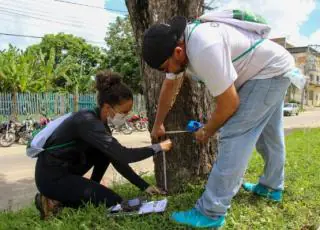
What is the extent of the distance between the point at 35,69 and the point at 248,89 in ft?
63.6

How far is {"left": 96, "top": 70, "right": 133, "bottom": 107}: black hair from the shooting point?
2.83m

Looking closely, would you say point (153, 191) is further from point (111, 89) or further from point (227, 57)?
point (227, 57)

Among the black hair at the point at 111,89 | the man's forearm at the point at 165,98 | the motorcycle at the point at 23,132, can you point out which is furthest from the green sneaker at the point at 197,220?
the motorcycle at the point at 23,132

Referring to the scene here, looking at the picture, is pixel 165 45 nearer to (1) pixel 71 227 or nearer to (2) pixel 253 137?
(2) pixel 253 137

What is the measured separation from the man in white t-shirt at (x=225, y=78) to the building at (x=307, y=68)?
46.8 meters

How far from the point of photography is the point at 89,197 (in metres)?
2.89

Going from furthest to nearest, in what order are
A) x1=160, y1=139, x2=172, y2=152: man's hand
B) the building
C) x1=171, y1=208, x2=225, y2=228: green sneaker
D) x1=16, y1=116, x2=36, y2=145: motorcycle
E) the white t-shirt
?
the building < x1=16, y1=116, x2=36, y2=145: motorcycle < x1=160, y1=139, x2=172, y2=152: man's hand < x1=171, y1=208, x2=225, y2=228: green sneaker < the white t-shirt

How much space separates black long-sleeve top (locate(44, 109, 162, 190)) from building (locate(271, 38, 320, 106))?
46795 millimetres

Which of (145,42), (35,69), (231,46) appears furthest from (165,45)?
(35,69)

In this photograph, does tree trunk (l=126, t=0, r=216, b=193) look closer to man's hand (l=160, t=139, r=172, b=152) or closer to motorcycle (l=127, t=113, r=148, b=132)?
man's hand (l=160, t=139, r=172, b=152)

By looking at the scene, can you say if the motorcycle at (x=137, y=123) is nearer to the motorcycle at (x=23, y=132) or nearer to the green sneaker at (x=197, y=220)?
the motorcycle at (x=23, y=132)

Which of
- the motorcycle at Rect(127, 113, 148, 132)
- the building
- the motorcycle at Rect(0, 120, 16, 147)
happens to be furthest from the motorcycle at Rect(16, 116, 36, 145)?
the building

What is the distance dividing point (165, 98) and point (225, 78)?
33.2 inches

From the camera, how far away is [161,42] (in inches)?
89.7
